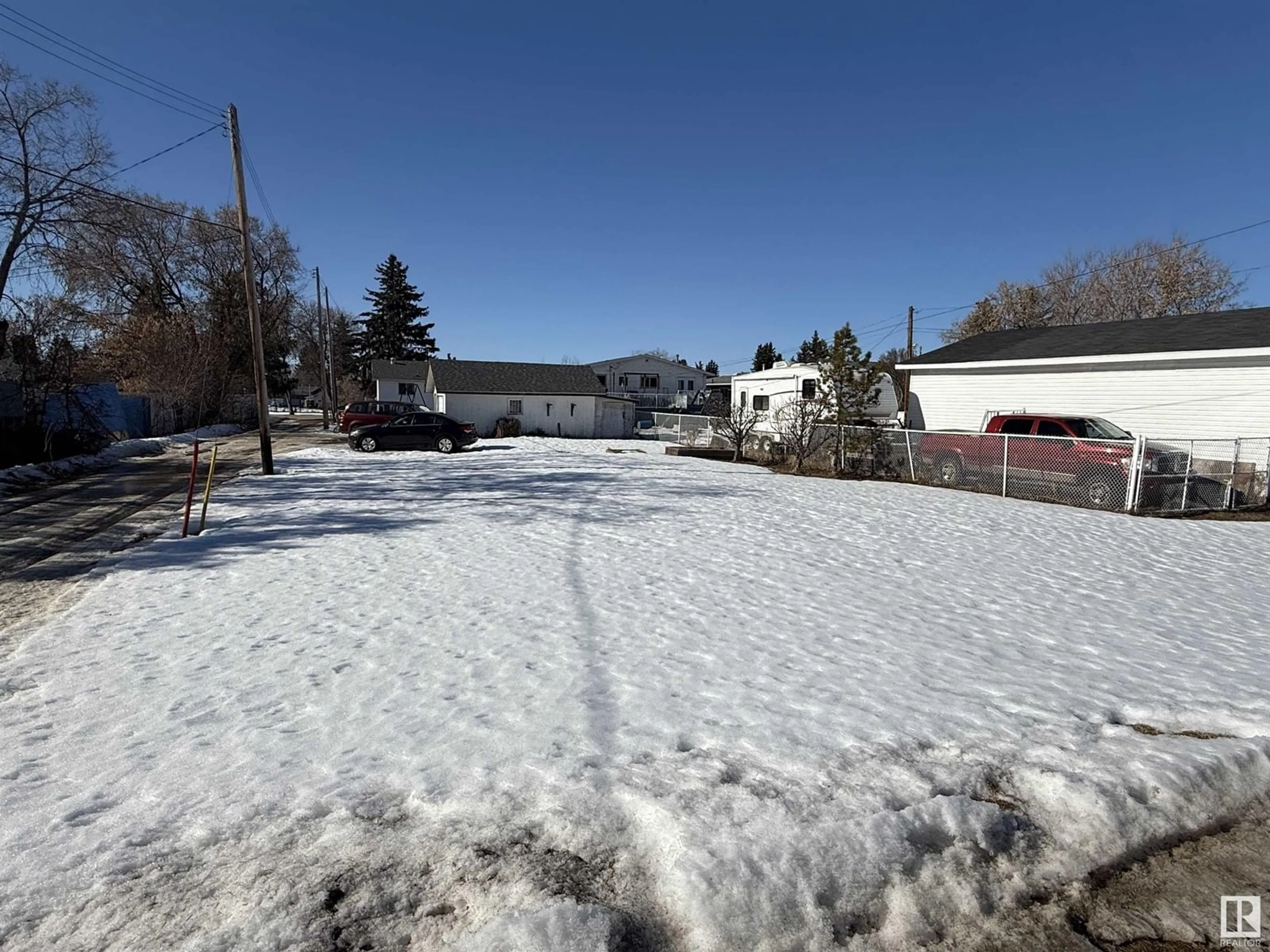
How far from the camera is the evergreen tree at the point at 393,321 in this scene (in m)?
65.1

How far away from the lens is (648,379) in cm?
6294

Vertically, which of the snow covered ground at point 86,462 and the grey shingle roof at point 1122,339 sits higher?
the grey shingle roof at point 1122,339

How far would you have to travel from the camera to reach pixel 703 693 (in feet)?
14.6

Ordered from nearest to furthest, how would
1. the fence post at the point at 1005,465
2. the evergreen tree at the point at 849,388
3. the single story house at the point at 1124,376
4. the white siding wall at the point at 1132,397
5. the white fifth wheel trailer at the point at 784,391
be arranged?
the fence post at the point at 1005,465 → the white siding wall at the point at 1132,397 → the single story house at the point at 1124,376 → the evergreen tree at the point at 849,388 → the white fifth wheel trailer at the point at 784,391

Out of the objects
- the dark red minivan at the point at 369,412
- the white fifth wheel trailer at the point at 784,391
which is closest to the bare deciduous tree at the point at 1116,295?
the white fifth wheel trailer at the point at 784,391

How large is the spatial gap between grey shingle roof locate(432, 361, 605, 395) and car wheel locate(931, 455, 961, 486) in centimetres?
2324

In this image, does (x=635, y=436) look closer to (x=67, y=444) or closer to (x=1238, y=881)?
(x=67, y=444)

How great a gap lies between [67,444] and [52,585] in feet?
48.9

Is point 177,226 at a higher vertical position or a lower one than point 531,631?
higher

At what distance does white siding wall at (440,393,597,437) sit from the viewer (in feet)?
116

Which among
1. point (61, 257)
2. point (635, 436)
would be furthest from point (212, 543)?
point (635, 436)

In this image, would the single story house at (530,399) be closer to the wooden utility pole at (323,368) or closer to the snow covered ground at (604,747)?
the wooden utility pole at (323,368)

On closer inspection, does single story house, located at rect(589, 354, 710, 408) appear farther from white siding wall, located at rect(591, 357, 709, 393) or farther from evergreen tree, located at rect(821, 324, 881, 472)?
evergreen tree, located at rect(821, 324, 881, 472)

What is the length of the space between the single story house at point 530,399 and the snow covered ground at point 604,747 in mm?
27978
